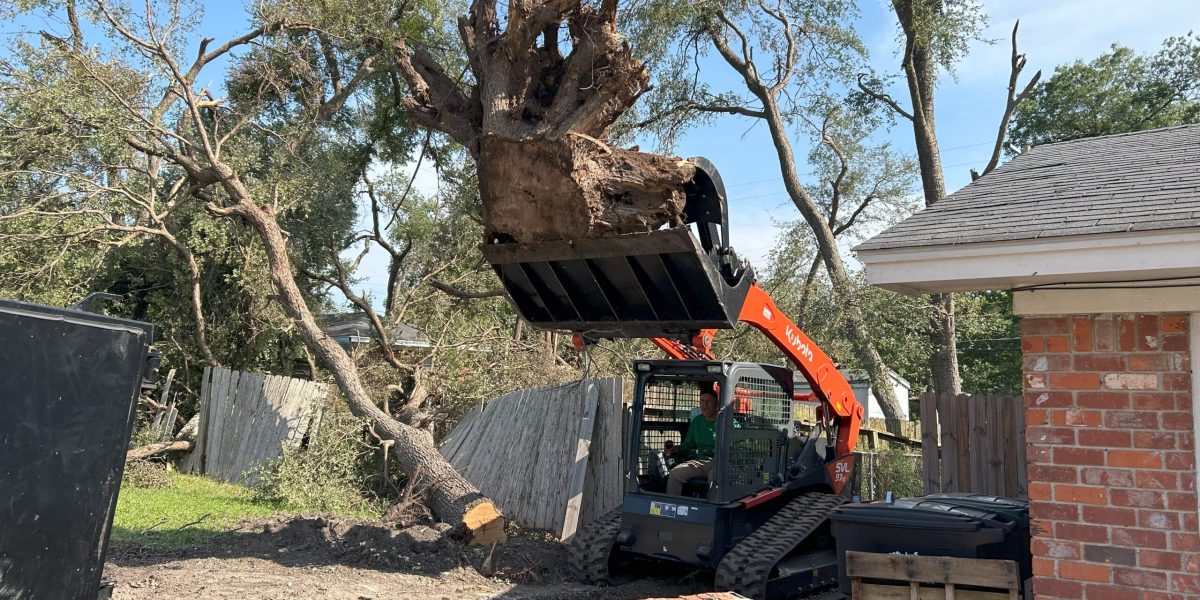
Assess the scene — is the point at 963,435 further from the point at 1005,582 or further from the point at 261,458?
the point at 261,458

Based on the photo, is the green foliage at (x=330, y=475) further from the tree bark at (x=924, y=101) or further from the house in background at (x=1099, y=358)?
the tree bark at (x=924, y=101)

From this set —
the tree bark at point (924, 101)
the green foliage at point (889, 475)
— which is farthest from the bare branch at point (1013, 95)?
the green foliage at point (889, 475)

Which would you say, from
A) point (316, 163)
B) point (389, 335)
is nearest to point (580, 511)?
point (389, 335)

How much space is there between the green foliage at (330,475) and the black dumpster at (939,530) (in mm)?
7768

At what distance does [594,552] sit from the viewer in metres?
8.24

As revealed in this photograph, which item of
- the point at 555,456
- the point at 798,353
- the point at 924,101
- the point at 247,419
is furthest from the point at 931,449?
the point at 924,101

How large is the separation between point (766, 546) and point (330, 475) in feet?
23.0

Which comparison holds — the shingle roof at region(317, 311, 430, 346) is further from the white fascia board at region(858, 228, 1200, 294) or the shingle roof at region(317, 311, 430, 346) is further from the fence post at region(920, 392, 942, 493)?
the white fascia board at region(858, 228, 1200, 294)

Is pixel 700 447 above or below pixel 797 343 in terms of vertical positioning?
below

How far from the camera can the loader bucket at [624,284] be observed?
6.63 m

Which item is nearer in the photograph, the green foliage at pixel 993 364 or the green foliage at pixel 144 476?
the green foliage at pixel 144 476

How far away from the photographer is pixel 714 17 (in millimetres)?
18844

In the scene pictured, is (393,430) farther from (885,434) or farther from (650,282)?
(885,434)

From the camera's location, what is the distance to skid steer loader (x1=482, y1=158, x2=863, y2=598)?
6809mm
